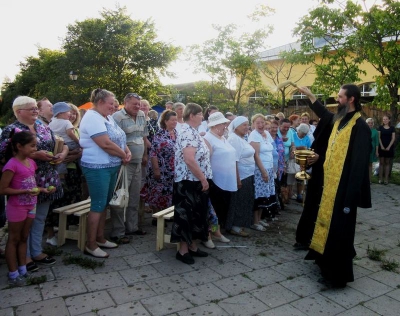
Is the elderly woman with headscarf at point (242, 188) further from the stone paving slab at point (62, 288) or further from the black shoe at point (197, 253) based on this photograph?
the stone paving slab at point (62, 288)

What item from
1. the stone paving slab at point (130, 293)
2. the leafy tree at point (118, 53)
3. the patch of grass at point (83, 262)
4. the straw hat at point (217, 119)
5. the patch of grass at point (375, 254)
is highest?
the leafy tree at point (118, 53)

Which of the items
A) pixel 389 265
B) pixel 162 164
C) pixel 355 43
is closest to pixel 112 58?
pixel 355 43

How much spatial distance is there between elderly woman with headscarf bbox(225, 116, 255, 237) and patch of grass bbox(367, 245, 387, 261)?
5.48 ft

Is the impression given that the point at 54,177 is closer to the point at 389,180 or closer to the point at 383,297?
the point at 383,297

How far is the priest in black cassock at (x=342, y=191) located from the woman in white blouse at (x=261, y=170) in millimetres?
1380

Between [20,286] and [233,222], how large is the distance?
9.68 feet

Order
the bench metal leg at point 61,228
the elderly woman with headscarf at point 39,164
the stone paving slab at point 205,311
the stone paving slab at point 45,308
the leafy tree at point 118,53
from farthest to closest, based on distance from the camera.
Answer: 1. the leafy tree at point 118,53
2. the bench metal leg at point 61,228
3. the elderly woman with headscarf at point 39,164
4. the stone paving slab at point 205,311
5. the stone paving slab at point 45,308

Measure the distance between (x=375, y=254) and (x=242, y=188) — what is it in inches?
77.6

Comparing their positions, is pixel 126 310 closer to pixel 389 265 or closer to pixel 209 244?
pixel 209 244

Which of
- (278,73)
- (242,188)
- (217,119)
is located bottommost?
(242,188)

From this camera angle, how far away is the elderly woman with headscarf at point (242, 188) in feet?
16.8

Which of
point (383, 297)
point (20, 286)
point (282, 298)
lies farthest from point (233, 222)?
point (20, 286)

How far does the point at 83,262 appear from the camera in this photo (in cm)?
392

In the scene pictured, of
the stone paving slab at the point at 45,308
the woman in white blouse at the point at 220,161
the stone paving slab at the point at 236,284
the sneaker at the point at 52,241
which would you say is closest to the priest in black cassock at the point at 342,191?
the stone paving slab at the point at 236,284
